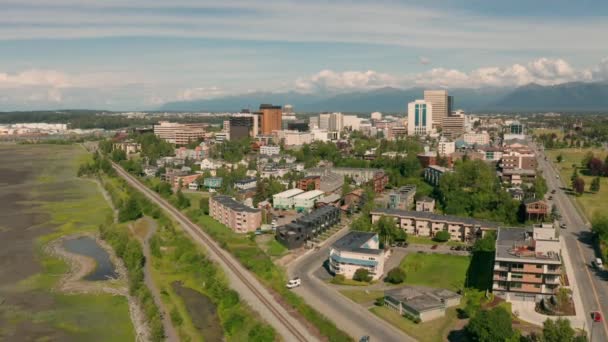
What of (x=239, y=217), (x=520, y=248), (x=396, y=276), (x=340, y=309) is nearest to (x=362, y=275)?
(x=396, y=276)

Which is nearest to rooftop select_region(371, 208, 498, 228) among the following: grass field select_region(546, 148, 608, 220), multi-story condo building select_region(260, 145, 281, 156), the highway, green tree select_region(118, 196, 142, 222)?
grass field select_region(546, 148, 608, 220)

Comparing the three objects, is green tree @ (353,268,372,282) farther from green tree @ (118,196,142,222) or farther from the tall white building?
the tall white building

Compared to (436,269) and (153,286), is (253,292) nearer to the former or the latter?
(153,286)

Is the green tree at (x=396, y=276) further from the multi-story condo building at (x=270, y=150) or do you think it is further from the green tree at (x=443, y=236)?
the multi-story condo building at (x=270, y=150)

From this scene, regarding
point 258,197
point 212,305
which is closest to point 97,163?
point 258,197

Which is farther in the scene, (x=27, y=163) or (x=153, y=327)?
(x=27, y=163)

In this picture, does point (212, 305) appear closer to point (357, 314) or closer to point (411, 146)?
point (357, 314)
